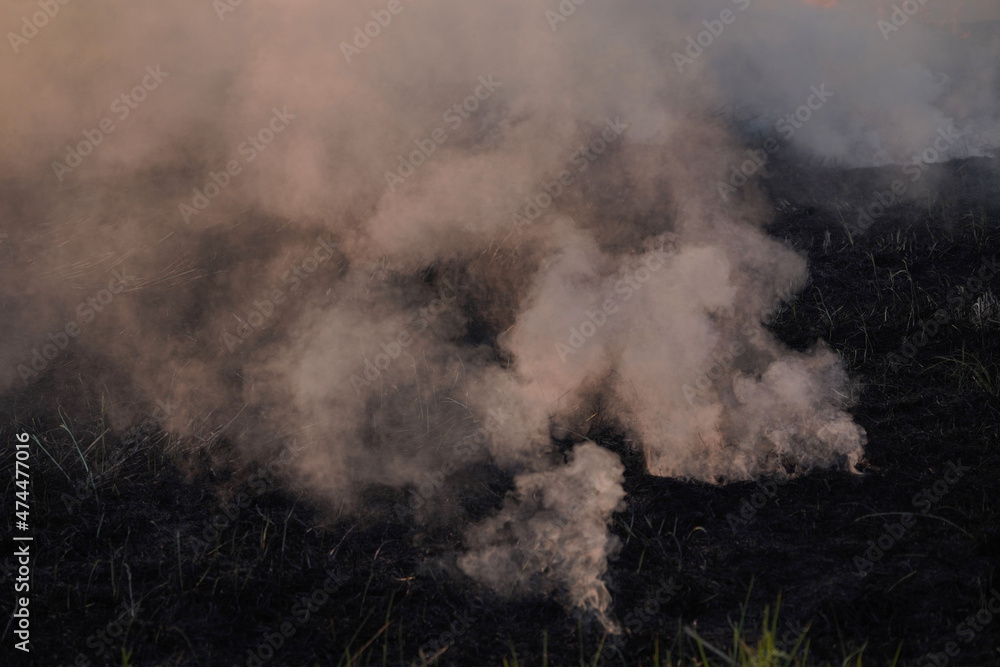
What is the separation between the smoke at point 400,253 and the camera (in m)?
3.31

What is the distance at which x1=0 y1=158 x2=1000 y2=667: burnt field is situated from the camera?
2.35 meters

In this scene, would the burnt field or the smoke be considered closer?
the burnt field

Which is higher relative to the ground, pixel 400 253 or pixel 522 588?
pixel 400 253

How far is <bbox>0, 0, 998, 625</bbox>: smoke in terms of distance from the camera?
10.9 ft

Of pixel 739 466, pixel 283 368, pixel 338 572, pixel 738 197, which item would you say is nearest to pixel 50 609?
pixel 338 572

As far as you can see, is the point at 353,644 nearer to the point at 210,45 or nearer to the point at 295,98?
the point at 295,98

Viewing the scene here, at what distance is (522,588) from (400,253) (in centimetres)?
218

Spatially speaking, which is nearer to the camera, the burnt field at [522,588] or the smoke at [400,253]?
the burnt field at [522,588]

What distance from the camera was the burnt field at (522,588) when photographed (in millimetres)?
2352

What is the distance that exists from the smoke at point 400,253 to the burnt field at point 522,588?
0.12 metres

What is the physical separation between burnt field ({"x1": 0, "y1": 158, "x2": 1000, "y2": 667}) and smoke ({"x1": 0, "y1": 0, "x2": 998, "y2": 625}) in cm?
12

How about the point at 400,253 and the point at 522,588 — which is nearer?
the point at 522,588

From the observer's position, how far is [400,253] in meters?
4.11

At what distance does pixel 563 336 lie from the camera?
3586mm
